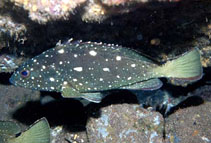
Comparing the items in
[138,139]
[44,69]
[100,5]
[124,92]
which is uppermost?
→ [100,5]

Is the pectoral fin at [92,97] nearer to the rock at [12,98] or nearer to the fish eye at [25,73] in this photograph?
the fish eye at [25,73]

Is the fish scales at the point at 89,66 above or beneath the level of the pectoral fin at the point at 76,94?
above

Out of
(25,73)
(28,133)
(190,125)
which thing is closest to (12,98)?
(28,133)

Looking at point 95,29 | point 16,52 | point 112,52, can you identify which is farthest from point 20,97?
point 112,52

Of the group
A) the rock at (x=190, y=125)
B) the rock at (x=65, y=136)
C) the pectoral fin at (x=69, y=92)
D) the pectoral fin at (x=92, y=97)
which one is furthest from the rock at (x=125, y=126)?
the pectoral fin at (x=69, y=92)

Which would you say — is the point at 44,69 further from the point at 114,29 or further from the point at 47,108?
the point at 47,108

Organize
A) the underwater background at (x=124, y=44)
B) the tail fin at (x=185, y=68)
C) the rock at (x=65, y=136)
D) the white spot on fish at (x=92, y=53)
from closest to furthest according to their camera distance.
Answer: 1. the tail fin at (x=185, y=68)
2. the underwater background at (x=124, y=44)
3. the white spot on fish at (x=92, y=53)
4. the rock at (x=65, y=136)

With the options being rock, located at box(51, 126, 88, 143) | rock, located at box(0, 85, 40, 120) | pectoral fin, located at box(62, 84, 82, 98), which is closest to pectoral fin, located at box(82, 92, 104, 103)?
pectoral fin, located at box(62, 84, 82, 98)
